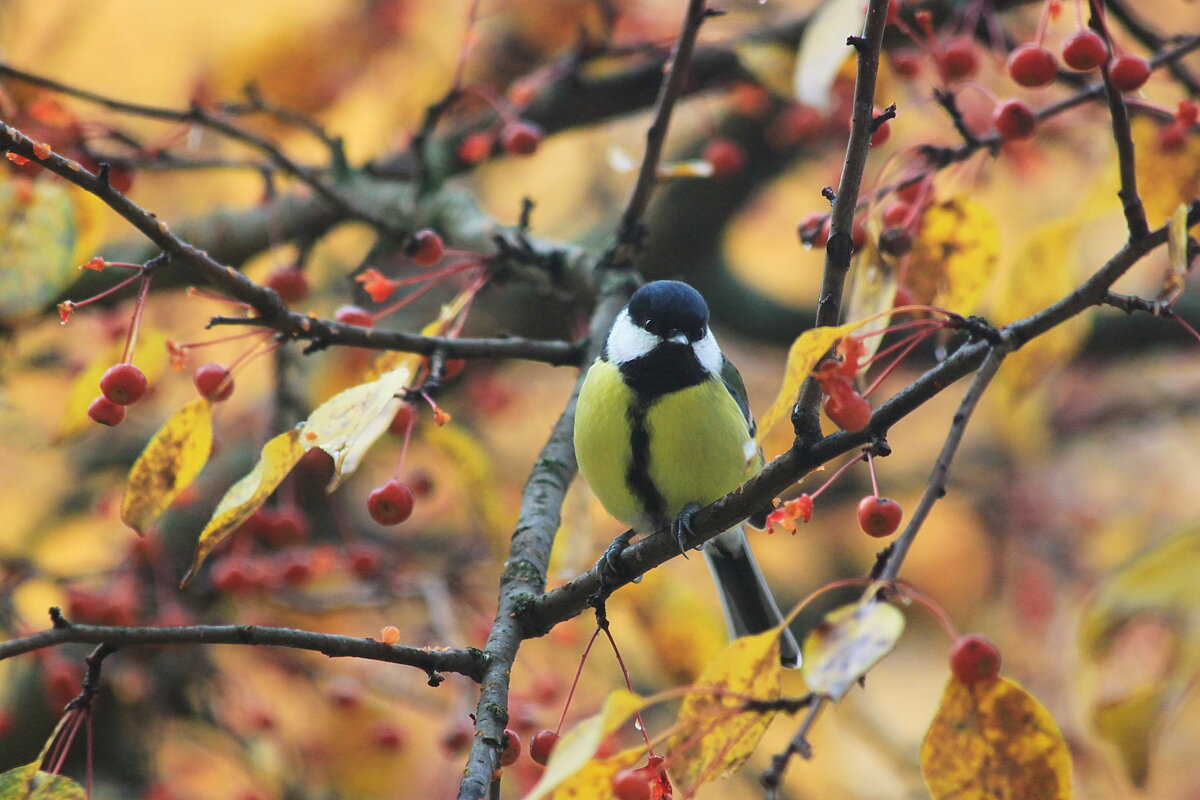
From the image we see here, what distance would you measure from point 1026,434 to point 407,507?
208 centimetres

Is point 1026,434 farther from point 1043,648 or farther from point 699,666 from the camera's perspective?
point 1043,648

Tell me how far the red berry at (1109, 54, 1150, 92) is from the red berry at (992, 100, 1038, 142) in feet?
0.61

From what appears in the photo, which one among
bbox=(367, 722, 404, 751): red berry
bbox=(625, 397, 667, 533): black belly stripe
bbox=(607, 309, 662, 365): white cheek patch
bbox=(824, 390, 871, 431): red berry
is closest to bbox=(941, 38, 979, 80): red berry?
bbox=(607, 309, 662, 365): white cheek patch

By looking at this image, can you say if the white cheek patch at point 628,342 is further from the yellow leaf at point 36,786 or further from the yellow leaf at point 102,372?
the yellow leaf at point 36,786

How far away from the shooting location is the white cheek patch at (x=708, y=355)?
Answer: 2.49 meters

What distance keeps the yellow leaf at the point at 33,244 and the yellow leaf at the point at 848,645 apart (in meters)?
1.52

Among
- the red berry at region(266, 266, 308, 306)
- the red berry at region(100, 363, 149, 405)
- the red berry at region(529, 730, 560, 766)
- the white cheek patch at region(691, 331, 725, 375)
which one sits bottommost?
the red berry at region(529, 730, 560, 766)

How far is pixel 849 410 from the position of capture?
4.27 ft

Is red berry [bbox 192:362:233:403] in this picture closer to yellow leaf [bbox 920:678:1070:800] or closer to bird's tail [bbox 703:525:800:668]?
yellow leaf [bbox 920:678:1070:800]

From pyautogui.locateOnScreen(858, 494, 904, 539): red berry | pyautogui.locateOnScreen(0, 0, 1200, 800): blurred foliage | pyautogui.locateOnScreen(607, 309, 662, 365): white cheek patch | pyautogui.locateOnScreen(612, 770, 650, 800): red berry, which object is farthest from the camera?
pyautogui.locateOnScreen(607, 309, 662, 365): white cheek patch

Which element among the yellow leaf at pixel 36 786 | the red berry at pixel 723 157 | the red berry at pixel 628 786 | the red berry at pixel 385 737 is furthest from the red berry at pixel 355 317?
the red berry at pixel 723 157

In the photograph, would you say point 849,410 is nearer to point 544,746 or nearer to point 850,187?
point 850,187

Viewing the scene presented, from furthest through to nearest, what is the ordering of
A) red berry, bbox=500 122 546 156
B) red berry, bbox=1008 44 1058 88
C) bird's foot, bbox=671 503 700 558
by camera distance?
red berry, bbox=500 122 546 156 < red berry, bbox=1008 44 1058 88 < bird's foot, bbox=671 503 700 558

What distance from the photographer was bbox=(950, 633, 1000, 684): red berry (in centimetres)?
118
